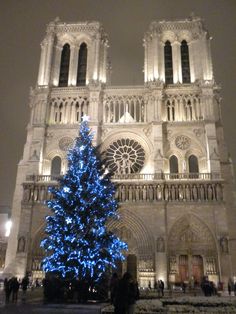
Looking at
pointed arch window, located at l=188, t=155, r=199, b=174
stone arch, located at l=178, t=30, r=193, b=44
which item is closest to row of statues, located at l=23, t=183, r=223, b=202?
pointed arch window, located at l=188, t=155, r=199, b=174

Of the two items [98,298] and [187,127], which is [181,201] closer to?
[187,127]

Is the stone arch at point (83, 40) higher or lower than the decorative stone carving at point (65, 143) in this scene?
higher

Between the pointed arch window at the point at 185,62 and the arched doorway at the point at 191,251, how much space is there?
13.2 metres

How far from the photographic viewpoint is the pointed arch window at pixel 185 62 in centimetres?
3036

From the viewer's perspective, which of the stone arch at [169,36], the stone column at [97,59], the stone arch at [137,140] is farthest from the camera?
the stone arch at [169,36]

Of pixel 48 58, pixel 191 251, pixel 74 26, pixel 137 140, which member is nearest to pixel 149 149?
pixel 137 140

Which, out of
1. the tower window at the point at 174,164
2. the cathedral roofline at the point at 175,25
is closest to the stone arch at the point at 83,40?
the cathedral roofline at the point at 175,25

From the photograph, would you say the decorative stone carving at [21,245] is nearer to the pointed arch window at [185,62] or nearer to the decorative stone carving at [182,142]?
the decorative stone carving at [182,142]

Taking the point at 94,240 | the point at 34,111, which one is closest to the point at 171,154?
the point at 34,111

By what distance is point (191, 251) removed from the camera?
2334 centimetres

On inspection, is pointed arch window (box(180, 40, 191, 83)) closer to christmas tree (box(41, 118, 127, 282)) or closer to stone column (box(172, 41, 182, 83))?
stone column (box(172, 41, 182, 83))

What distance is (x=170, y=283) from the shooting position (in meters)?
22.3

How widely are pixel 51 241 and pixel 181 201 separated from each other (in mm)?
12483

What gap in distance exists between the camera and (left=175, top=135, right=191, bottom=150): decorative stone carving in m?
27.0
